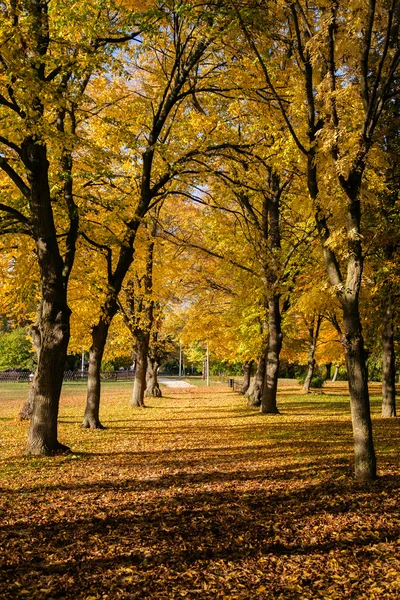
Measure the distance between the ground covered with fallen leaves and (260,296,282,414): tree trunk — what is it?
753cm

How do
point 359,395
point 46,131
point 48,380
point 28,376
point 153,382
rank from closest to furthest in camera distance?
point 359,395, point 46,131, point 48,380, point 153,382, point 28,376

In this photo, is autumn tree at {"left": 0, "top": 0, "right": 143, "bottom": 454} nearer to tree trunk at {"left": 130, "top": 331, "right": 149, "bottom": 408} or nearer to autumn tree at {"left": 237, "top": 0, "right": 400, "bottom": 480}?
autumn tree at {"left": 237, "top": 0, "right": 400, "bottom": 480}

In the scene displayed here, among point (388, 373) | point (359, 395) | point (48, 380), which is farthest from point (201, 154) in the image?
point (388, 373)

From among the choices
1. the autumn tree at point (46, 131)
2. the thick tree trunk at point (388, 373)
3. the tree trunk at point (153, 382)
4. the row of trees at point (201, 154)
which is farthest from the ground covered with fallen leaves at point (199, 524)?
the tree trunk at point (153, 382)

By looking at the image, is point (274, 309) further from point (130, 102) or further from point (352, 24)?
point (352, 24)

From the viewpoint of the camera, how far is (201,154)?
40.7ft

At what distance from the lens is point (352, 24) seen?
22.9 feet

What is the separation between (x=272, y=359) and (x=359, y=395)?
37.2 feet

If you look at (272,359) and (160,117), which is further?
(272,359)

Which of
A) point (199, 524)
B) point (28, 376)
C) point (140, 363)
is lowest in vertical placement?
point (28, 376)

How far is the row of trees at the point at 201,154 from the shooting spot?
724 centimetres

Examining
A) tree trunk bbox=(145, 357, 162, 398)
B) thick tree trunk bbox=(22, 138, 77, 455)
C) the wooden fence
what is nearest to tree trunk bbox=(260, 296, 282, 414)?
thick tree trunk bbox=(22, 138, 77, 455)

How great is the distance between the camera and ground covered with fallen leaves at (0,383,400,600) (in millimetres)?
4047

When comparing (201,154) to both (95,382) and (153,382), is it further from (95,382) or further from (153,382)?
(153,382)
